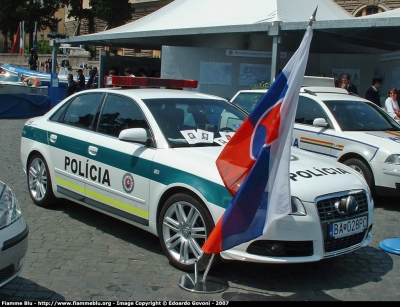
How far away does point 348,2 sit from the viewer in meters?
30.4

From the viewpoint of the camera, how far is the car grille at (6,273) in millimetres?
3793

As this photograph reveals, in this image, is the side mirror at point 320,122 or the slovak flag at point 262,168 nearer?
the slovak flag at point 262,168

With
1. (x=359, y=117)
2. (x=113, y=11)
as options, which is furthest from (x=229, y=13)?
(x=113, y=11)

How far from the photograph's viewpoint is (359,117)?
29.3 ft

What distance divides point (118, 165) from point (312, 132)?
13.8 feet

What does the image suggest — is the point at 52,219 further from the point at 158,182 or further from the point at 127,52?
the point at 127,52

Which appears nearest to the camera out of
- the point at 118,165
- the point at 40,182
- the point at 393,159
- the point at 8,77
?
the point at 118,165

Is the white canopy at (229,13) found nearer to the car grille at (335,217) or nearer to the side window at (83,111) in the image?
the side window at (83,111)

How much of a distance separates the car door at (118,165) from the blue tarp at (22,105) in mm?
14971

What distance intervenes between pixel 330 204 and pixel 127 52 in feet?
143

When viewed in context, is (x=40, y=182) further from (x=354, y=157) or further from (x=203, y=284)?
(x=354, y=157)

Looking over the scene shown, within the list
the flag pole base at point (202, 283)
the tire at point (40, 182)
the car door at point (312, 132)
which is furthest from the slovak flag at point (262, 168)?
the car door at point (312, 132)

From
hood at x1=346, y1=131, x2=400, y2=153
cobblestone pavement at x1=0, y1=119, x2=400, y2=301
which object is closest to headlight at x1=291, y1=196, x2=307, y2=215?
cobblestone pavement at x1=0, y1=119, x2=400, y2=301

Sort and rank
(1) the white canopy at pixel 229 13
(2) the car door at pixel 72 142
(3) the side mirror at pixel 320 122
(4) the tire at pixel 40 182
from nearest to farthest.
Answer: (2) the car door at pixel 72 142
(4) the tire at pixel 40 182
(3) the side mirror at pixel 320 122
(1) the white canopy at pixel 229 13
